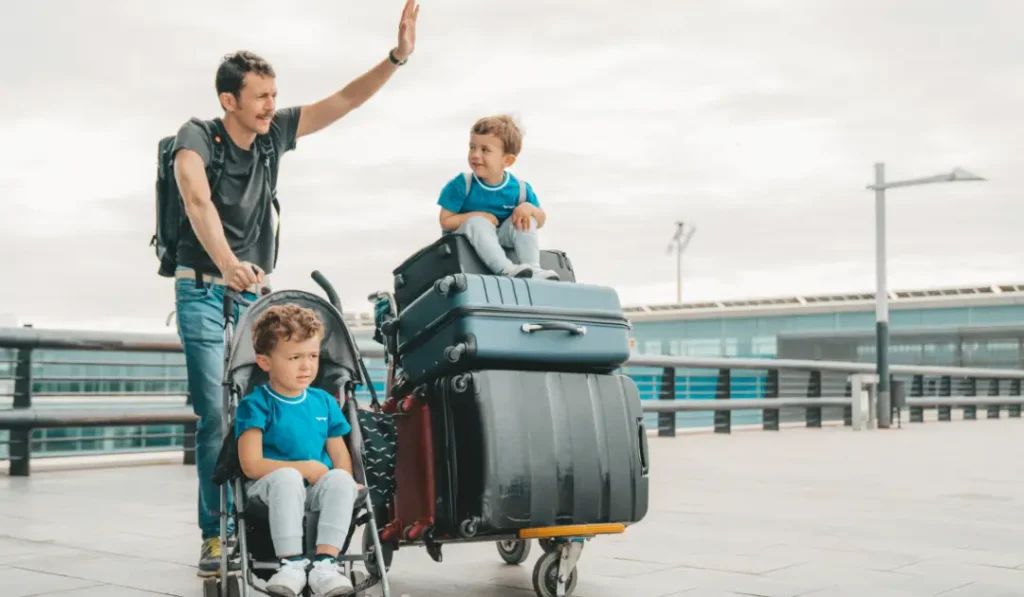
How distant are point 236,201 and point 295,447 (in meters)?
1.19

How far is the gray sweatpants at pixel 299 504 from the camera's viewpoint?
3.50 m

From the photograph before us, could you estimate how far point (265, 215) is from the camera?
463cm

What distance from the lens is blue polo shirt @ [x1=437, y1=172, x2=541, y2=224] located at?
14.8 ft

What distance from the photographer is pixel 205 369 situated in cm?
439

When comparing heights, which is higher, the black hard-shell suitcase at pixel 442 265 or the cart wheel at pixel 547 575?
the black hard-shell suitcase at pixel 442 265

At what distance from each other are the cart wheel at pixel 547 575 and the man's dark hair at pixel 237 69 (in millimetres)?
2006

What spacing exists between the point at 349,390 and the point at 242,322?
16.6 inches

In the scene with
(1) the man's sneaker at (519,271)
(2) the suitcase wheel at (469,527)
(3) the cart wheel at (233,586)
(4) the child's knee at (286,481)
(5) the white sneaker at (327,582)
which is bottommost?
(3) the cart wheel at (233,586)

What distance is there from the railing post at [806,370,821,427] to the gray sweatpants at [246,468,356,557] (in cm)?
1570

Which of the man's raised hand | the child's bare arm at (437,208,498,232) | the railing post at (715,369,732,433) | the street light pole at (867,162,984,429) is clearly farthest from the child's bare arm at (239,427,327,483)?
the street light pole at (867,162,984,429)

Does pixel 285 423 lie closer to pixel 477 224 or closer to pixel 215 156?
pixel 477 224

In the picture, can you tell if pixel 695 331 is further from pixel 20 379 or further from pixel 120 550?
pixel 120 550

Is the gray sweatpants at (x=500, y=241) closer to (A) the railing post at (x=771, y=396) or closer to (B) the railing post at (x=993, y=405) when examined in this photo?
(A) the railing post at (x=771, y=396)

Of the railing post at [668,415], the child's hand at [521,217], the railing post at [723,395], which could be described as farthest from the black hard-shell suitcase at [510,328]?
the railing post at [723,395]
